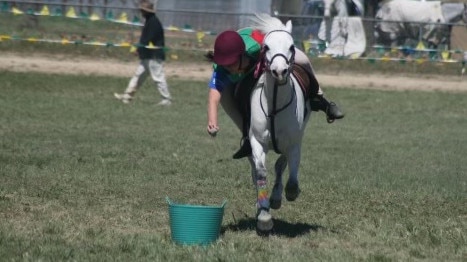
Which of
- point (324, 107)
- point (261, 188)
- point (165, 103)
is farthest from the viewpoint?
point (165, 103)

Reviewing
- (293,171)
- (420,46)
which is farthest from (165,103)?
(293,171)

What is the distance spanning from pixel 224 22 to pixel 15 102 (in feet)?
29.3

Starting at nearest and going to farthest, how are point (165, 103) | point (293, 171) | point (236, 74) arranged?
point (236, 74) < point (293, 171) < point (165, 103)

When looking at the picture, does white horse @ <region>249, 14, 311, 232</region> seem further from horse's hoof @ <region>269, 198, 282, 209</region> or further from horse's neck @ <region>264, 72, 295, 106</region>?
horse's hoof @ <region>269, 198, 282, 209</region>

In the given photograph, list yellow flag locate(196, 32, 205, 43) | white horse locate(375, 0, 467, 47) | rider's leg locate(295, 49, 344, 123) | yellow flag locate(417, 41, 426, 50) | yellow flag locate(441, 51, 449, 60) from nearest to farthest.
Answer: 1. rider's leg locate(295, 49, 344, 123)
2. yellow flag locate(196, 32, 205, 43)
3. yellow flag locate(441, 51, 449, 60)
4. yellow flag locate(417, 41, 426, 50)
5. white horse locate(375, 0, 467, 47)

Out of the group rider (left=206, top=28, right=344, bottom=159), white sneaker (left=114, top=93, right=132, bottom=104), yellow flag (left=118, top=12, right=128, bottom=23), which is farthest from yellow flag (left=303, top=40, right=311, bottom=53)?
rider (left=206, top=28, right=344, bottom=159)

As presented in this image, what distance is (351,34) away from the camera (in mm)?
27594

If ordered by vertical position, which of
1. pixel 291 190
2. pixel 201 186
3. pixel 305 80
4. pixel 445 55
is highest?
pixel 305 80

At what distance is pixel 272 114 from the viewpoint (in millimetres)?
8352

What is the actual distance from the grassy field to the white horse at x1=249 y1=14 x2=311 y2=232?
50 cm

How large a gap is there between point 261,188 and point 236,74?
3.35 feet

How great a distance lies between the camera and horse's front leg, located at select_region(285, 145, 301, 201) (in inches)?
344

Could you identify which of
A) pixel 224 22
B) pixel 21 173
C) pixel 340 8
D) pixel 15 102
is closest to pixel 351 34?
pixel 340 8

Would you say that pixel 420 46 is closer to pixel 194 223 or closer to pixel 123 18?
pixel 123 18
